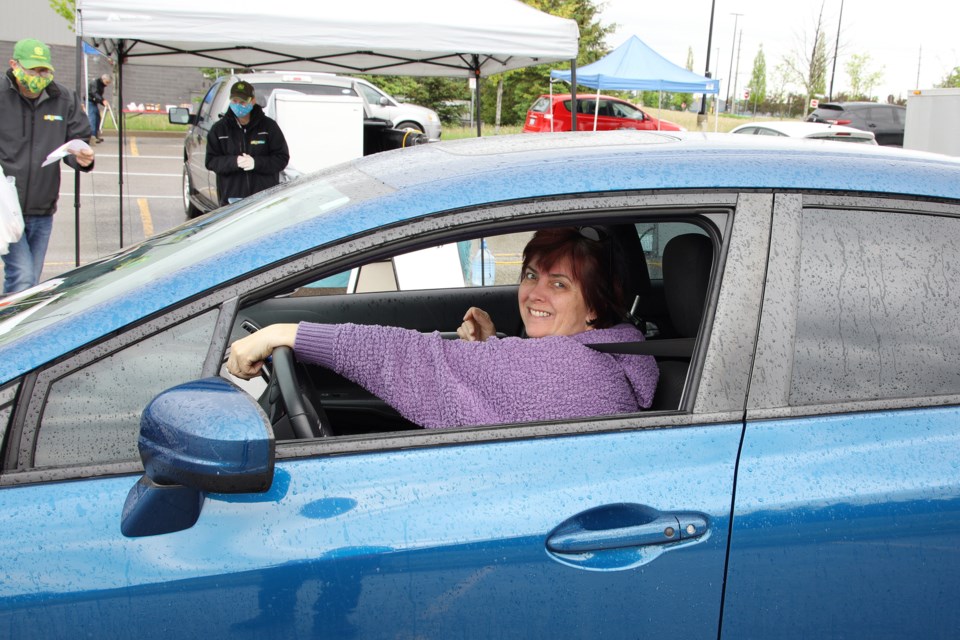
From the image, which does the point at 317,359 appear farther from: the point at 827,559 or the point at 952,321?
the point at 952,321

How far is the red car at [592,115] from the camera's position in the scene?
2270 cm

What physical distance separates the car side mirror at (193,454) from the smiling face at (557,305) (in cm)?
99

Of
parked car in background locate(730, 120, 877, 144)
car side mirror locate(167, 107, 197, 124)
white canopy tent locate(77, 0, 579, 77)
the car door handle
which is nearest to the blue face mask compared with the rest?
white canopy tent locate(77, 0, 579, 77)

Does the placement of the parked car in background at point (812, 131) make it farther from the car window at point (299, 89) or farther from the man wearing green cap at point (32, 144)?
the man wearing green cap at point (32, 144)

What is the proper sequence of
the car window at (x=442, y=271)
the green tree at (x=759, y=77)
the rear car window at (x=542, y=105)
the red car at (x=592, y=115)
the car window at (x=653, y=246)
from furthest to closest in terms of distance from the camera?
1. the green tree at (x=759, y=77)
2. the rear car window at (x=542, y=105)
3. the red car at (x=592, y=115)
4. the car window at (x=442, y=271)
5. the car window at (x=653, y=246)

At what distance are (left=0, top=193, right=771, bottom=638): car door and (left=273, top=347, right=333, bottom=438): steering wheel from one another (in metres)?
0.21

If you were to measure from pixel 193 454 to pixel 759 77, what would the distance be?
95999 mm

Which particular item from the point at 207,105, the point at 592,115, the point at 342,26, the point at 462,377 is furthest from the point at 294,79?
the point at 592,115

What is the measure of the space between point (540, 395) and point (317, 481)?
21.4 inches

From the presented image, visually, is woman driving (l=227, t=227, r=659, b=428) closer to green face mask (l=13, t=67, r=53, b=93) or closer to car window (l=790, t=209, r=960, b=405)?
car window (l=790, t=209, r=960, b=405)

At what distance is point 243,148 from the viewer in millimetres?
8422

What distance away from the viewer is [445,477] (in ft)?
5.06

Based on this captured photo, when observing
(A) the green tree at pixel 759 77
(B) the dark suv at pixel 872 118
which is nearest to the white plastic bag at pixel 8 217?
(B) the dark suv at pixel 872 118

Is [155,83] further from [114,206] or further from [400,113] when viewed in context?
[114,206]
